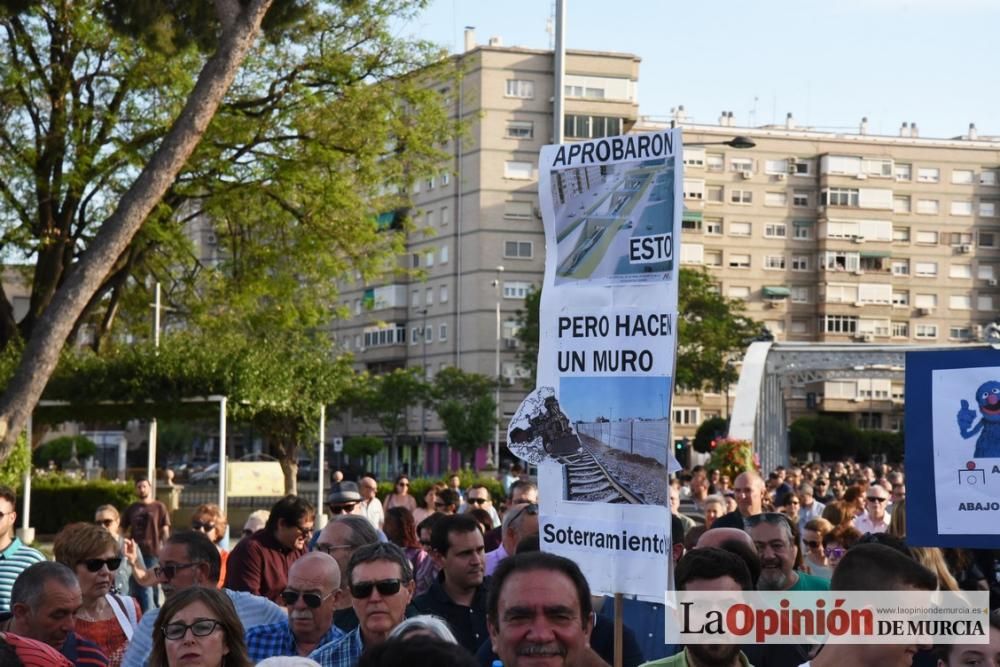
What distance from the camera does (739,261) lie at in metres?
91.4

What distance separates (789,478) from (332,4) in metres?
11.7

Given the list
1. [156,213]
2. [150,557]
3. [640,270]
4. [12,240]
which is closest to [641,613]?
[640,270]

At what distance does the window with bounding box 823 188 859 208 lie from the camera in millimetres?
91562

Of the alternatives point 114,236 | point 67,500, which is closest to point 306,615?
point 114,236

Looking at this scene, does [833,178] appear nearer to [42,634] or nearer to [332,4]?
[332,4]

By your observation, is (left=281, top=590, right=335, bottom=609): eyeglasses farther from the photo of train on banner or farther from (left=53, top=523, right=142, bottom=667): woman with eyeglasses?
(left=53, top=523, right=142, bottom=667): woman with eyeglasses

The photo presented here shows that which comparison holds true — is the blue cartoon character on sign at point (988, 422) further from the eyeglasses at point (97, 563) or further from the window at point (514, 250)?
the window at point (514, 250)

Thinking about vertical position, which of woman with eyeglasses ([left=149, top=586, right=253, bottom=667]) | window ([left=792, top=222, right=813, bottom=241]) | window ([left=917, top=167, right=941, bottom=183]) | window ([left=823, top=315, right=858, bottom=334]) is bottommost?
woman with eyeglasses ([left=149, top=586, right=253, bottom=667])

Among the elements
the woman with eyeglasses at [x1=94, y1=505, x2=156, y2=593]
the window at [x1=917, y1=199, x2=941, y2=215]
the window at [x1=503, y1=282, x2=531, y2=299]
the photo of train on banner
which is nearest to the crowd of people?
the photo of train on banner

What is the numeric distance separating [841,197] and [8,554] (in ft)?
287

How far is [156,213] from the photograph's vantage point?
2573 centimetres

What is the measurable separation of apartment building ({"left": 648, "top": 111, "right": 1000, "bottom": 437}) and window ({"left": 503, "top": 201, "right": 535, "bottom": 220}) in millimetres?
9914

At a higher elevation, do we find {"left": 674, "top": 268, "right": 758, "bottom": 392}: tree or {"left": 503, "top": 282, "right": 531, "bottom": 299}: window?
{"left": 503, "top": 282, "right": 531, "bottom": 299}: window

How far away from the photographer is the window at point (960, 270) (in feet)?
314
